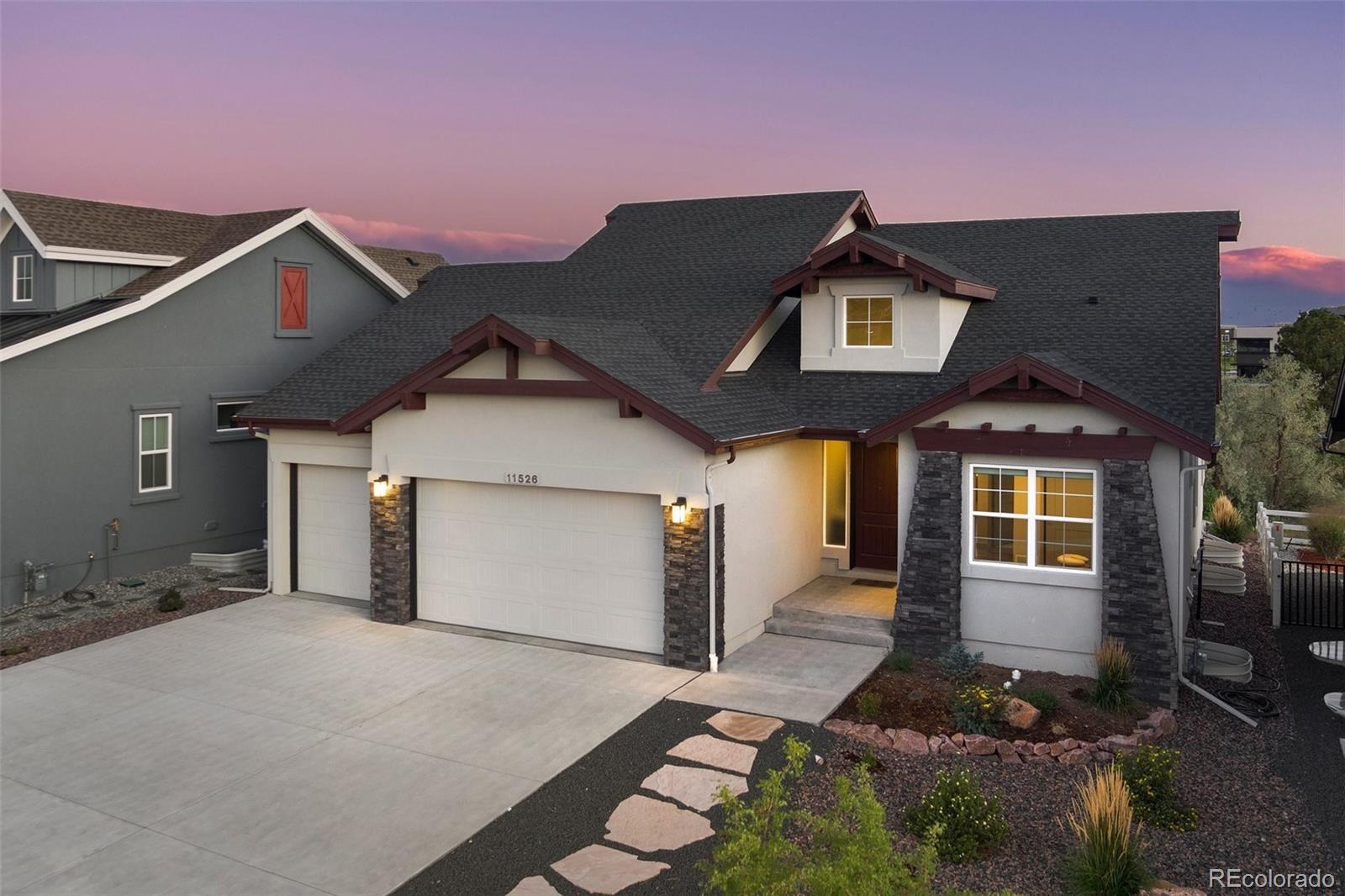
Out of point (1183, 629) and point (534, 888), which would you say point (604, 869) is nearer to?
point (534, 888)

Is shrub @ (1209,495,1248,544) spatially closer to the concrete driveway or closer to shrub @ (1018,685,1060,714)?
shrub @ (1018,685,1060,714)

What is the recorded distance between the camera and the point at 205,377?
1844cm

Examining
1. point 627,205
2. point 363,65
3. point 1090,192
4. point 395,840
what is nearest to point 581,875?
point 395,840

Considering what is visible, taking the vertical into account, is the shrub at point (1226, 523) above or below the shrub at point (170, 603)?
above

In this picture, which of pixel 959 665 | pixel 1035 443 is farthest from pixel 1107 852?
pixel 1035 443

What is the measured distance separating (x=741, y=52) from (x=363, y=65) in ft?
29.5

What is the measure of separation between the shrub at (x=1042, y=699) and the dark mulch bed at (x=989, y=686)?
5 centimetres

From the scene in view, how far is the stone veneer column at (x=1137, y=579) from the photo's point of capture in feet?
35.9

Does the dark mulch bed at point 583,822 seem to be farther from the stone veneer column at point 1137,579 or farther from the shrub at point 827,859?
the stone veneer column at point 1137,579

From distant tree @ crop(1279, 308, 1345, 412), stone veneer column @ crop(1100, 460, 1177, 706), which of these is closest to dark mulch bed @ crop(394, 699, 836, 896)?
stone veneer column @ crop(1100, 460, 1177, 706)

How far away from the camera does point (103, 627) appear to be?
14125mm

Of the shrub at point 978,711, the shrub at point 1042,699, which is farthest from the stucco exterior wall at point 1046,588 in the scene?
the shrub at point 978,711

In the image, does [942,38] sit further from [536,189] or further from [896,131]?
[536,189]

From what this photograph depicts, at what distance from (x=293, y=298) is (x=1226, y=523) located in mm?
21311
